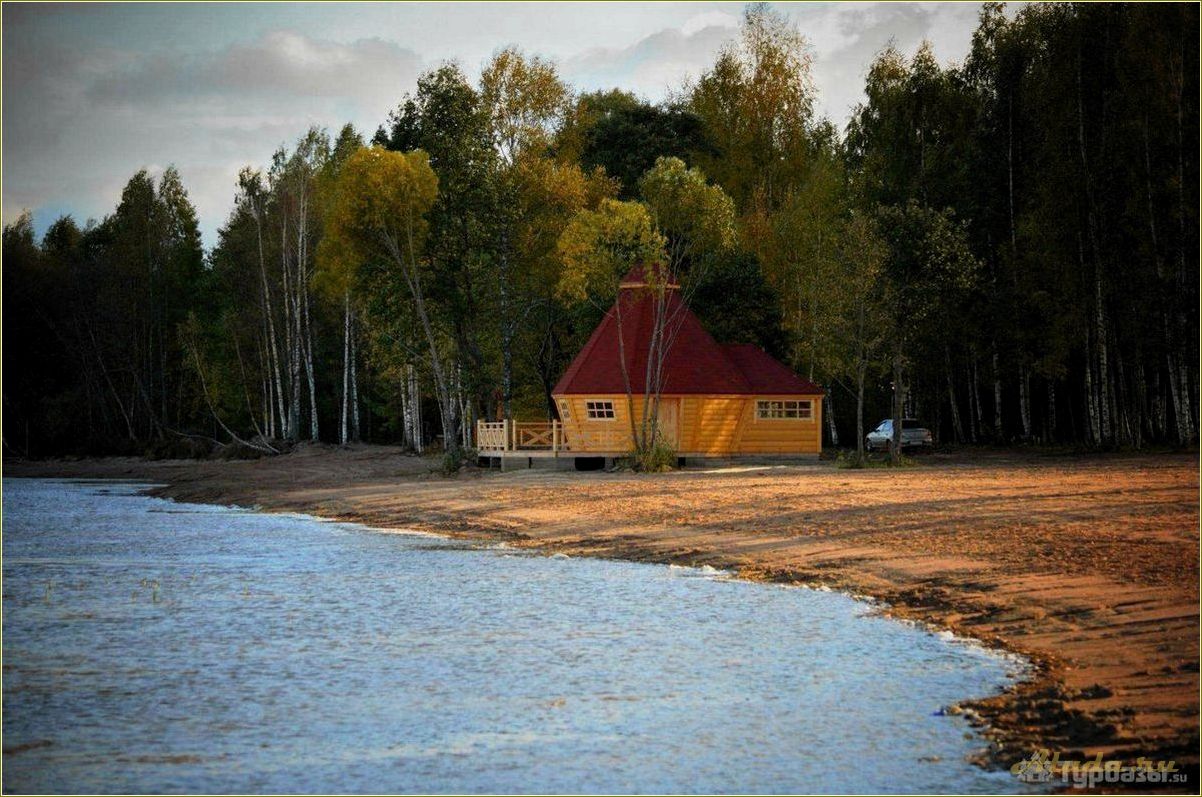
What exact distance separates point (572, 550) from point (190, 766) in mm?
13557

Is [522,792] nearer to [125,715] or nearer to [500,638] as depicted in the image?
[125,715]

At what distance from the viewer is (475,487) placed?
37250 mm

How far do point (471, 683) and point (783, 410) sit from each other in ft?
Result: 123

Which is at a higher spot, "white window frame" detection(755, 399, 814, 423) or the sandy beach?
"white window frame" detection(755, 399, 814, 423)

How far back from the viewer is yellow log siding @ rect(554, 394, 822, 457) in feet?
152

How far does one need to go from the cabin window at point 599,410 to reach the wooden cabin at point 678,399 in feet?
0.11

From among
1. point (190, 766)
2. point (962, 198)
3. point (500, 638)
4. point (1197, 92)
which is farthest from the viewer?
point (962, 198)

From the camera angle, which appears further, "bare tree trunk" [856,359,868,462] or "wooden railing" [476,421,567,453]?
"wooden railing" [476,421,567,453]

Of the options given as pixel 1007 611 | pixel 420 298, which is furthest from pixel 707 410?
pixel 1007 611

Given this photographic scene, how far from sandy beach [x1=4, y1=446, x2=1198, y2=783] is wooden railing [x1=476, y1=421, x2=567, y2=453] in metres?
2.45

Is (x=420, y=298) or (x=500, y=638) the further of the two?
(x=420, y=298)

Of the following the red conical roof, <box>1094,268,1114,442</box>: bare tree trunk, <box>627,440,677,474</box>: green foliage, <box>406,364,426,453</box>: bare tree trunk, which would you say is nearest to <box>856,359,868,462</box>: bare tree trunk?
the red conical roof

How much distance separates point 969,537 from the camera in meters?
20.4

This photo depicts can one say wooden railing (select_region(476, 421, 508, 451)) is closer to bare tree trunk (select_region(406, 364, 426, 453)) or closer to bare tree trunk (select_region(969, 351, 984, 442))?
bare tree trunk (select_region(406, 364, 426, 453))
